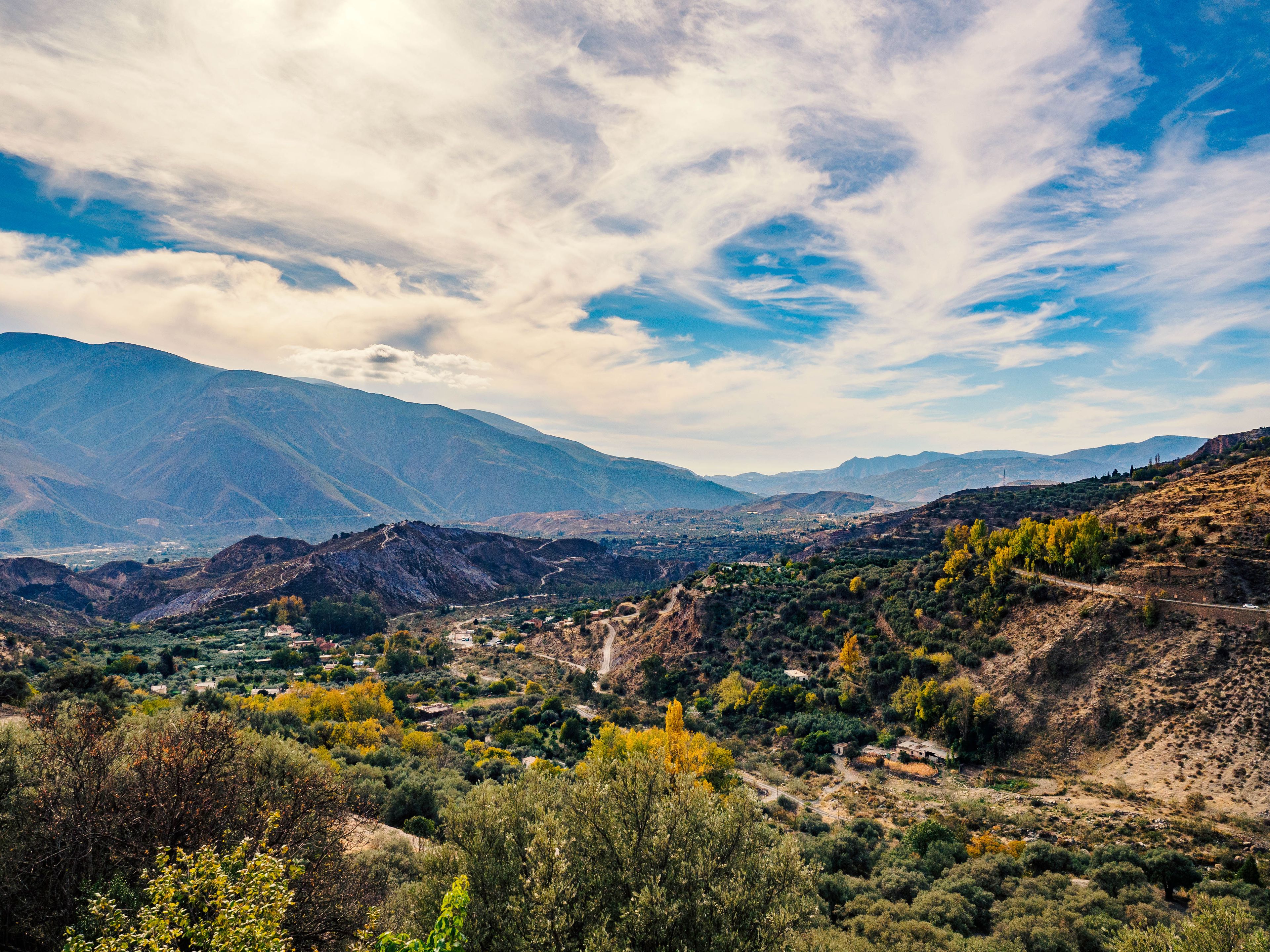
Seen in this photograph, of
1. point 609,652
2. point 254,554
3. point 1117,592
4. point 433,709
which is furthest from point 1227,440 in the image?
point 254,554

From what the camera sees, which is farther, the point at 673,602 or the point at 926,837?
the point at 673,602

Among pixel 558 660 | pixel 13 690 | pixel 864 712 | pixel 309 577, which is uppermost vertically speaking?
pixel 13 690

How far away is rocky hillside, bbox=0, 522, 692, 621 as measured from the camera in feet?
422

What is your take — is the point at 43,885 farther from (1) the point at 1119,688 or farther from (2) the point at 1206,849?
Result: (1) the point at 1119,688

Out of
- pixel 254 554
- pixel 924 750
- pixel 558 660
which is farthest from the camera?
pixel 254 554

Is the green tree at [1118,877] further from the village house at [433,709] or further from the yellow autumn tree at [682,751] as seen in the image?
the village house at [433,709]

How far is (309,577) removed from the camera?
421 ft

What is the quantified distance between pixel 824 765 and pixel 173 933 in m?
45.9

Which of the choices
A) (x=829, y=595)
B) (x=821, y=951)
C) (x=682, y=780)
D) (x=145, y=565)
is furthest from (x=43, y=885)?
(x=145, y=565)

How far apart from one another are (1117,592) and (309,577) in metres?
144

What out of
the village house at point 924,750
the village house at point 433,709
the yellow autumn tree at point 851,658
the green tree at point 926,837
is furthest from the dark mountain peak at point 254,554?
the green tree at point 926,837

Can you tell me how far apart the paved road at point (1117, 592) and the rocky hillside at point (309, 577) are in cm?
12729

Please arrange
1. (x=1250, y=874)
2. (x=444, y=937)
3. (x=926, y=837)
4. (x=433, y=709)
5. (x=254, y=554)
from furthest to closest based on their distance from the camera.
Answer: (x=254, y=554) < (x=433, y=709) < (x=926, y=837) < (x=1250, y=874) < (x=444, y=937)

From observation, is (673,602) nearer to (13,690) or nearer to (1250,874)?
(1250,874)
